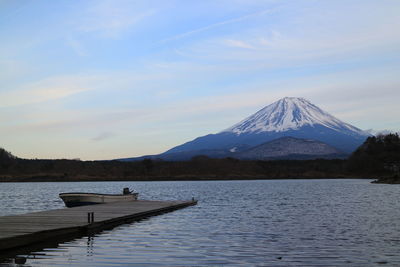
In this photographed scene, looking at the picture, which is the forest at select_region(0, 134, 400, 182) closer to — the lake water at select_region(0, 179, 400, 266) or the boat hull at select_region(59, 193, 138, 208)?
the boat hull at select_region(59, 193, 138, 208)

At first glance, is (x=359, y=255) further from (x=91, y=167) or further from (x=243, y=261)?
(x=91, y=167)

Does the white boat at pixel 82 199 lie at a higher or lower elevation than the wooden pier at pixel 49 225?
higher

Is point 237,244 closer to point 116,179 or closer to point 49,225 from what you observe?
point 49,225

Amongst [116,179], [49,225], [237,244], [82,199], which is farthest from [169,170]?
[237,244]

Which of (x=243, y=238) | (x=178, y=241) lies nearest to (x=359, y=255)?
(x=243, y=238)

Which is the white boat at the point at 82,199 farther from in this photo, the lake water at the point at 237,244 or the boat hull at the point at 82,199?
the lake water at the point at 237,244

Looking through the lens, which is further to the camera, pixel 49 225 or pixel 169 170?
pixel 169 170

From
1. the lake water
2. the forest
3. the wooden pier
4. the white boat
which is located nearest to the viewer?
the lake water

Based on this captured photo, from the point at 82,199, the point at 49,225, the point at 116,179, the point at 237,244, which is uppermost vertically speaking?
the point at 116,179

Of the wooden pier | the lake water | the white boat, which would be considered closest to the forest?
the white boat

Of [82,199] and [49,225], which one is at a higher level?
[82,199]

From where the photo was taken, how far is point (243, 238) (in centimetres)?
2594

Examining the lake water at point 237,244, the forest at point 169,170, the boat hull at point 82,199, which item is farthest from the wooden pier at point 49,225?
the forest at point 169,170

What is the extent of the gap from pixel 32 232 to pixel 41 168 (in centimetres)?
17919
